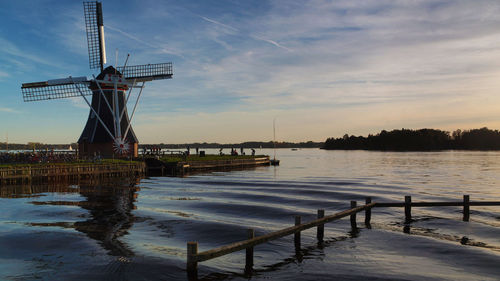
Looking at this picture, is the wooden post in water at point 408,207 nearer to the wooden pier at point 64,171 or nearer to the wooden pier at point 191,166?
the wooden pier at point 64,171

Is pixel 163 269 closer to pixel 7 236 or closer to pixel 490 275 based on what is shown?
pixel 7 236

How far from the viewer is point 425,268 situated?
13883 mm

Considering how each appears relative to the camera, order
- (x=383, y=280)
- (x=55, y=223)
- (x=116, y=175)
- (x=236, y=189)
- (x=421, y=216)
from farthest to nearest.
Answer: (x=116, y=175), (x=236, y=189), (x=421, y=216), (x=55, y=223), (x=383, y=280)

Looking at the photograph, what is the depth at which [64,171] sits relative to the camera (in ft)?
133

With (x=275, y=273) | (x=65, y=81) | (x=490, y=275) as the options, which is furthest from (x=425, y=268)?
(x=65, y=81)

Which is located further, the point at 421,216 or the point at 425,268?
the point at 421,216

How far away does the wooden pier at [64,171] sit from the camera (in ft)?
119

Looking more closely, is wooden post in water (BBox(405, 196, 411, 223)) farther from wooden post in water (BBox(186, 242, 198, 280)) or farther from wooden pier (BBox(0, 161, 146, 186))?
wooden pier (BBox(0, 161, 146, 186))

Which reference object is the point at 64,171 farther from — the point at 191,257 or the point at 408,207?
the point at 191,257

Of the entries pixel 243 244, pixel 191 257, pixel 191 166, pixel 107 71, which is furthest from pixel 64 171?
pixel 191 257

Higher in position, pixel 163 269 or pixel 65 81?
pixel 65 81

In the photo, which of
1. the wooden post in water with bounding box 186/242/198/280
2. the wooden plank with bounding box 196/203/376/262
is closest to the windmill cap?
the wooden plank with bounding box 196/203/376/262

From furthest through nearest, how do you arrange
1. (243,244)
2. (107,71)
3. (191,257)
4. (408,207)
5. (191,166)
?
(191,166)
(107,71)
(408,207)
(243,244)
(191,257)

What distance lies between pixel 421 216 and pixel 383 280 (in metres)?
12.9
